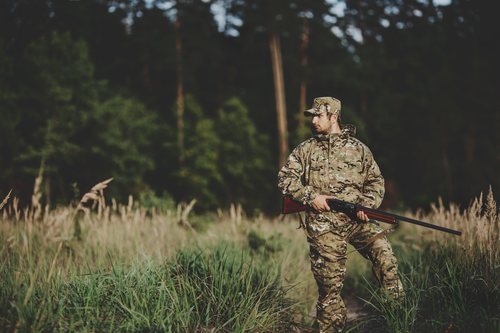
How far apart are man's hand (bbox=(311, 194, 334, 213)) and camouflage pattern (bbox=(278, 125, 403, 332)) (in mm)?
40

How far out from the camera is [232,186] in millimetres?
25031

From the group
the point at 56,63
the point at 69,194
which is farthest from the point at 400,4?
the point at 69,194

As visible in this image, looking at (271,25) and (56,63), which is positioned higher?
(271,25)

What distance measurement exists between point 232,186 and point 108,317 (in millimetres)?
21949

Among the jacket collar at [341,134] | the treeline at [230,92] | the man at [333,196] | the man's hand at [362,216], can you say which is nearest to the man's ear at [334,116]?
the man at [333,196]

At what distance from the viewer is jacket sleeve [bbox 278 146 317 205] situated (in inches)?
150

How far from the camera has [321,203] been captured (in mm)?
3738

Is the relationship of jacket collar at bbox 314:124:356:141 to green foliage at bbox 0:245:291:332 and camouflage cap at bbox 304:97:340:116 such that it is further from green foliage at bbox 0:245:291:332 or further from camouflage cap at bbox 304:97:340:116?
green foliage at bbox 0:245:291:332

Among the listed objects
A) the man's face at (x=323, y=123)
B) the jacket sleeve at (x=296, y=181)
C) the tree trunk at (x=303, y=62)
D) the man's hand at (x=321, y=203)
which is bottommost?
the man's hand at (x=321, y=203)

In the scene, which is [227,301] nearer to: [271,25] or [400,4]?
[271,25]

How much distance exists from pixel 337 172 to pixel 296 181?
373mm

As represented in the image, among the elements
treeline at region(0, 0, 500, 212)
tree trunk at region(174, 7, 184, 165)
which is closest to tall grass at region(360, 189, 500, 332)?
treeline at region(0, 0, 500, 212)

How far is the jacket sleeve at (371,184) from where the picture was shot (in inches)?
153

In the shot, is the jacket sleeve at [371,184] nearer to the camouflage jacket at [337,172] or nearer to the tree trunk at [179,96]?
the camouflage jacket at [337,172]
